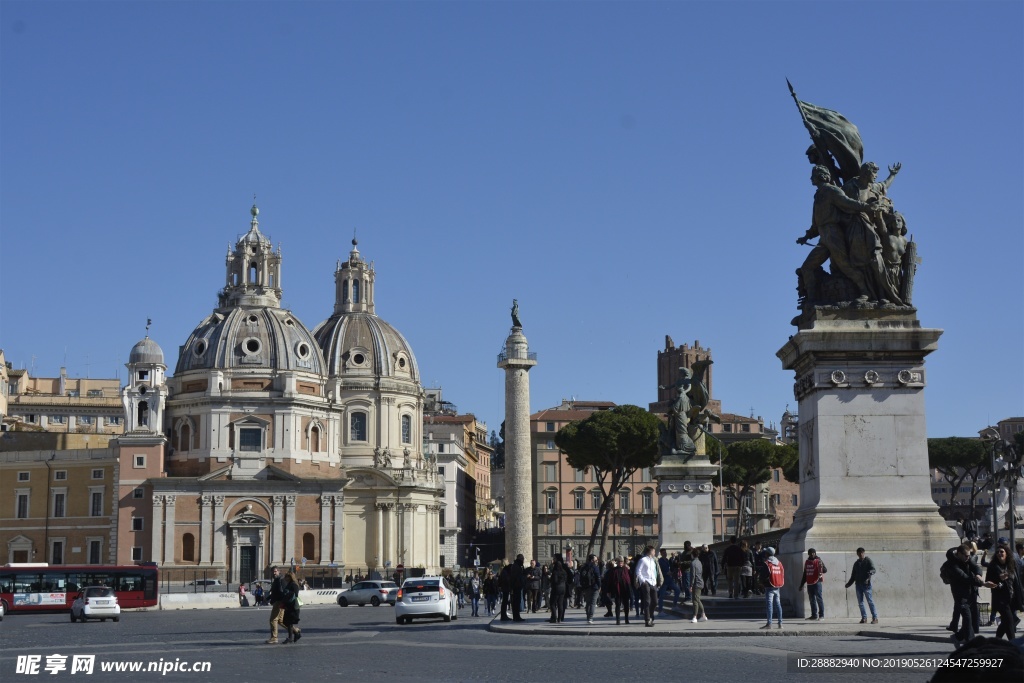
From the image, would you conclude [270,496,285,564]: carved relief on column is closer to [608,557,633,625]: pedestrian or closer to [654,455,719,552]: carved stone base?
[654,455,719,552]: carved stone base

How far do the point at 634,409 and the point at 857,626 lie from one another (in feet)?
230

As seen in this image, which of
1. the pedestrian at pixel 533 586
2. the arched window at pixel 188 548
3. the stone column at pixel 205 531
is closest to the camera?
the pedestrian at pixel 533 586

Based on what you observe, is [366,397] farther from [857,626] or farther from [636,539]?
[857,626]

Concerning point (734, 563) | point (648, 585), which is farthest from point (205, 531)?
point (648, 585)

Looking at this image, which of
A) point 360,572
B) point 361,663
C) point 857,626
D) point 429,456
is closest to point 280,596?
point 361,663

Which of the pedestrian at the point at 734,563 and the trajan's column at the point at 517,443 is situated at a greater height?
the trajan's column at the point at 517,443

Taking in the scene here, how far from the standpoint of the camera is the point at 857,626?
51.8 feet

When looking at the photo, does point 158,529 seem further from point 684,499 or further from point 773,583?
point 773,583

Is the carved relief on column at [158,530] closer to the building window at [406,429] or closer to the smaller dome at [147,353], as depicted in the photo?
the smaller dome at [147,353]

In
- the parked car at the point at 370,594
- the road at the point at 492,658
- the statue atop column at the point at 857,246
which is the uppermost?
the statue atop column at the point at 857,246

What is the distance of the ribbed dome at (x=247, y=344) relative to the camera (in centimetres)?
9288

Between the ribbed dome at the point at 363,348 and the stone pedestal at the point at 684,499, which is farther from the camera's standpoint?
the ribbed dome at the point at 363,348

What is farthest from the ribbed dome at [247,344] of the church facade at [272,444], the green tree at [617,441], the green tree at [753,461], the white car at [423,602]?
the white car at [423,602]

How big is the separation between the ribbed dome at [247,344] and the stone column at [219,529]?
392 inches
